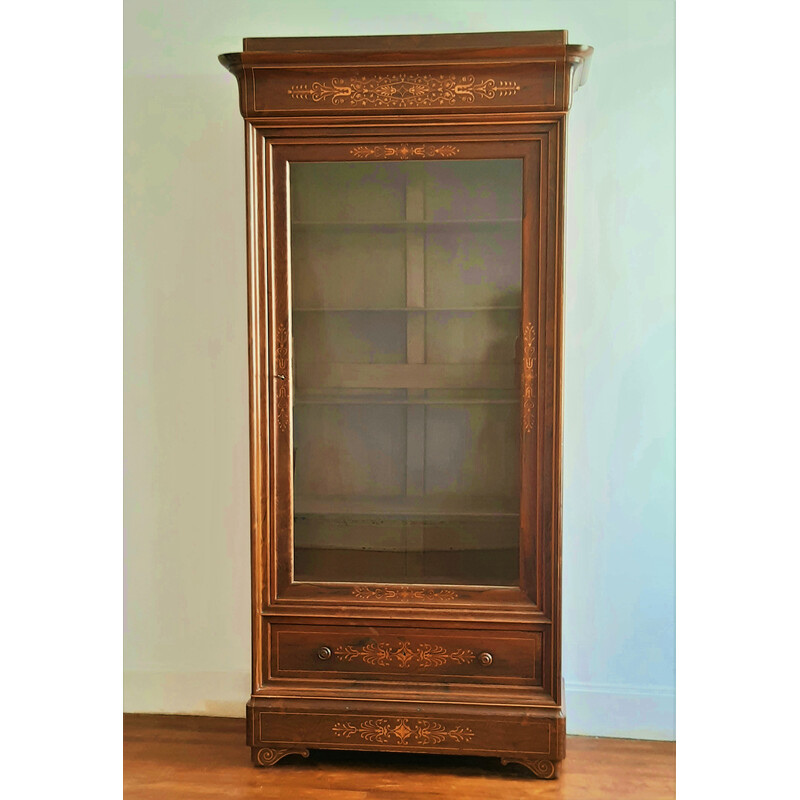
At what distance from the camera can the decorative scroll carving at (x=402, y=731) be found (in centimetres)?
187

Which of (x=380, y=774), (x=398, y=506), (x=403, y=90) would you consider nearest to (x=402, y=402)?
(x=398, y=506)

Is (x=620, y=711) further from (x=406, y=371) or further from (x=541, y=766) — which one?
(x=406, y=371)

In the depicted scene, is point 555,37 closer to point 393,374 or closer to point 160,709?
point 393,374

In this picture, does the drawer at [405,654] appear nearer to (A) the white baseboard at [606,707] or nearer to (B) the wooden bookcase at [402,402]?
(B) the wooden bookcase at [402,402]

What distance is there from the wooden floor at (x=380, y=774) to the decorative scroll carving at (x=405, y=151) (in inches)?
61.0

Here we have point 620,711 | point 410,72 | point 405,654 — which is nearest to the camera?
point 410,72

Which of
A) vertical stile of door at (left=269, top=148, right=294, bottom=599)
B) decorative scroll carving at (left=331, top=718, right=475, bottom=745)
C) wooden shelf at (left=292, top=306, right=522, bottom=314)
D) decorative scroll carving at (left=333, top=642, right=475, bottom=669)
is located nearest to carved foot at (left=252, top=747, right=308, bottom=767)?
decorative scroll carving at (left=331, top=718, right=475, bottom=745)

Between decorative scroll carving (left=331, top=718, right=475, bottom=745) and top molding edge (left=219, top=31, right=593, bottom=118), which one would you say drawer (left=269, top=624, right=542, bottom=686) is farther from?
top molding edge (left=219, top=31, right=593, bottom=118)

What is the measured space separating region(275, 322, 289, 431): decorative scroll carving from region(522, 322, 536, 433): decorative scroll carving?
0.59 meters

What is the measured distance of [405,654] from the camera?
191cm

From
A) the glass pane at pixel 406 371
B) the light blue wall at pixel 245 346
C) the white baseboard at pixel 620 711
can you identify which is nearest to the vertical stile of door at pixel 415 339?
the glass pane at pixel 406 371

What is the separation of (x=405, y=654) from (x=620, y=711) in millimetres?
746
